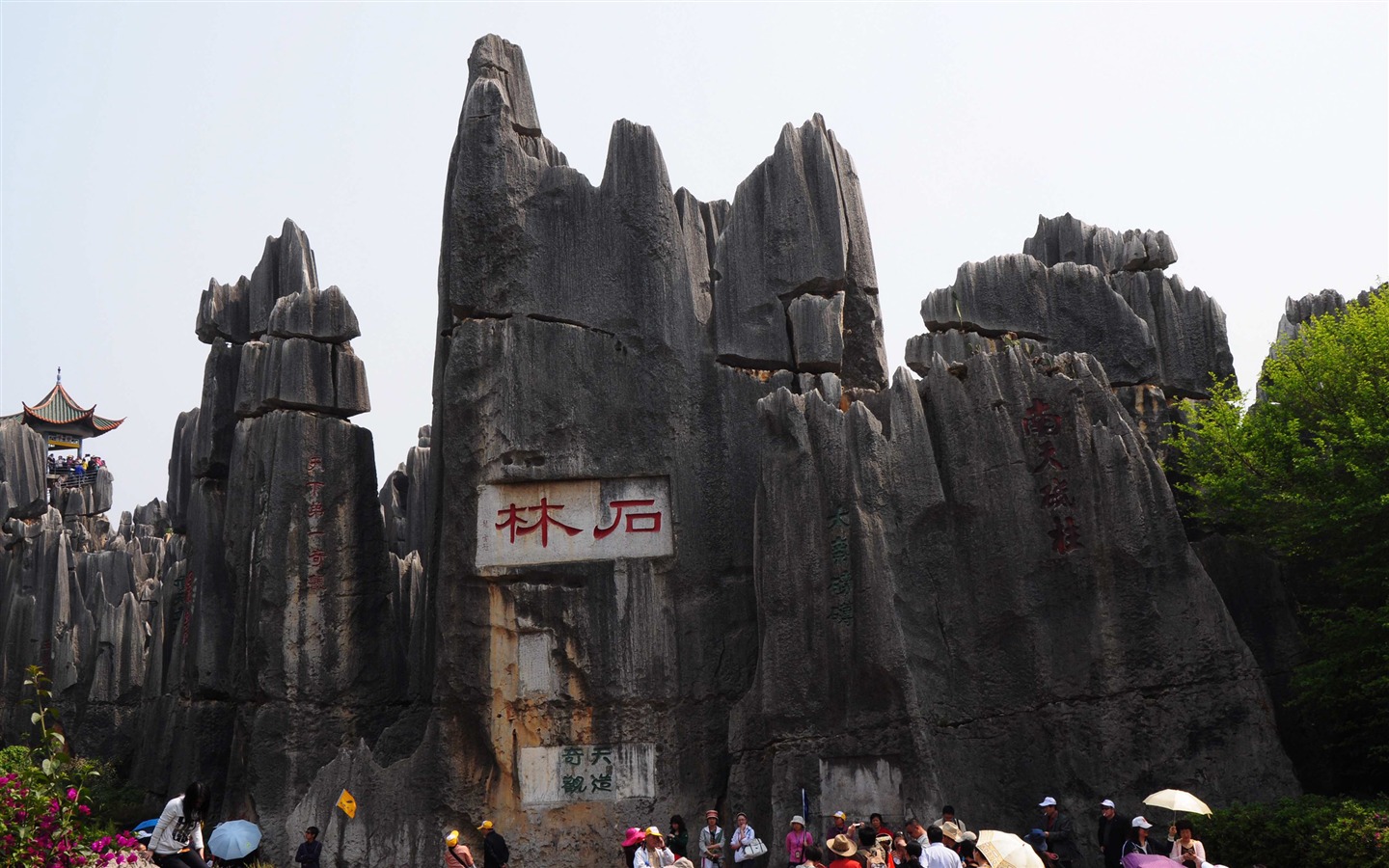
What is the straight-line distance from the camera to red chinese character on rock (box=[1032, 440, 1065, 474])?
14.2 m

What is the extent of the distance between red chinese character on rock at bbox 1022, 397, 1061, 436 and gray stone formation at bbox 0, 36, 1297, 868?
0.03 m

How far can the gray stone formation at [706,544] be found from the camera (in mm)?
13625

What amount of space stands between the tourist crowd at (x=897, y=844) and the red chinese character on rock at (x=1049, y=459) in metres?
3.68

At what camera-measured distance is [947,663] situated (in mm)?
14062

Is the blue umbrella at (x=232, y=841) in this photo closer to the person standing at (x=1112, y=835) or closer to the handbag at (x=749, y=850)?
the handbag at (x=749, y=850)

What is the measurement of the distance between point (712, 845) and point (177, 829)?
6209 millimetres

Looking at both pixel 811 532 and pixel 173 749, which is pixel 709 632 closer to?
pixel 811 532

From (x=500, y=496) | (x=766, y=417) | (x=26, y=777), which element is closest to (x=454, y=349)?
(x=500, y=496)

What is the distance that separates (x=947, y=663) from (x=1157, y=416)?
5.70 meters

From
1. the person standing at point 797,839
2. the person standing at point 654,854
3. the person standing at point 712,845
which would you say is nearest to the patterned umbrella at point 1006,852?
the person standing at point 654,854

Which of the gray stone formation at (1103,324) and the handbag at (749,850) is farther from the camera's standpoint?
the gray stone formation at (1103,324)

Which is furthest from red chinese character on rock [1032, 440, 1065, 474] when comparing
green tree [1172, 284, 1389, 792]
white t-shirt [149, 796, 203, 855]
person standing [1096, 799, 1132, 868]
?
white t-shirt [149, 796, 203, 855]

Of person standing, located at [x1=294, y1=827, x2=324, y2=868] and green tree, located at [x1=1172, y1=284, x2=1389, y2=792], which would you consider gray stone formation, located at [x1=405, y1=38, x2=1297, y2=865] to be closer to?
green tree, located at [x1=1172, y1=284, x2=1389, y2=792]

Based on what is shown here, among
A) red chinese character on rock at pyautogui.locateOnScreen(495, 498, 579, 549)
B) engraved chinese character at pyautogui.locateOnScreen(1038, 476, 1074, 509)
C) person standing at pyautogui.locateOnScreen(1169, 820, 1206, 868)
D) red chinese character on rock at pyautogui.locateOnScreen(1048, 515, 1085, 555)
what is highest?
red chinese character on rock at pyautogui.locateOnScreen(495, 498, 579, 549)
